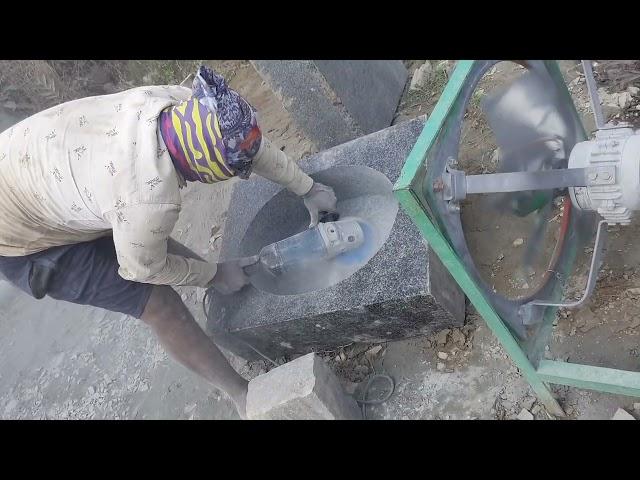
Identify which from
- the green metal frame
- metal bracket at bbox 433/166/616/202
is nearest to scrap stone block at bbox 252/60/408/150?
the green metal frame

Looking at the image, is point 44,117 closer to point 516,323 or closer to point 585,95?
point 516,323

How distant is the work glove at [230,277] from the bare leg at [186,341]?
0.68 feet

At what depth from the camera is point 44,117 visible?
7.50 feet

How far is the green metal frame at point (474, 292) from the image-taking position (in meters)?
1.47

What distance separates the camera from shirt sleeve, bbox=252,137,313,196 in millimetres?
2352

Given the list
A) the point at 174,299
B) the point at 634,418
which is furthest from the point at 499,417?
the point at 174,299

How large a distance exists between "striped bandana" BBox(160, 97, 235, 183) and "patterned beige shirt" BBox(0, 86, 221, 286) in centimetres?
4

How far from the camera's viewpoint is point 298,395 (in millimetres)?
2252

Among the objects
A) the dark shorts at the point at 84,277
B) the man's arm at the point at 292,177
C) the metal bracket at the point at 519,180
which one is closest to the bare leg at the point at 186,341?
the dark shorts at the point at 84,277

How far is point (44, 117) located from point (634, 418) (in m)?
2.46

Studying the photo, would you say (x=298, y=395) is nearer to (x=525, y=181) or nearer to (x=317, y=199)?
Answer: (x=317, y=199)

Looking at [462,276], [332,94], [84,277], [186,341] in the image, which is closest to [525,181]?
[462,276]

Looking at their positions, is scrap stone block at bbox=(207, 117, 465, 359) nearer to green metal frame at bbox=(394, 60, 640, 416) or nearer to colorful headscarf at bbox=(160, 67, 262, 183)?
green metal frame at bbox=(394, 60, 640, 416)

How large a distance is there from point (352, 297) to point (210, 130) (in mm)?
896
